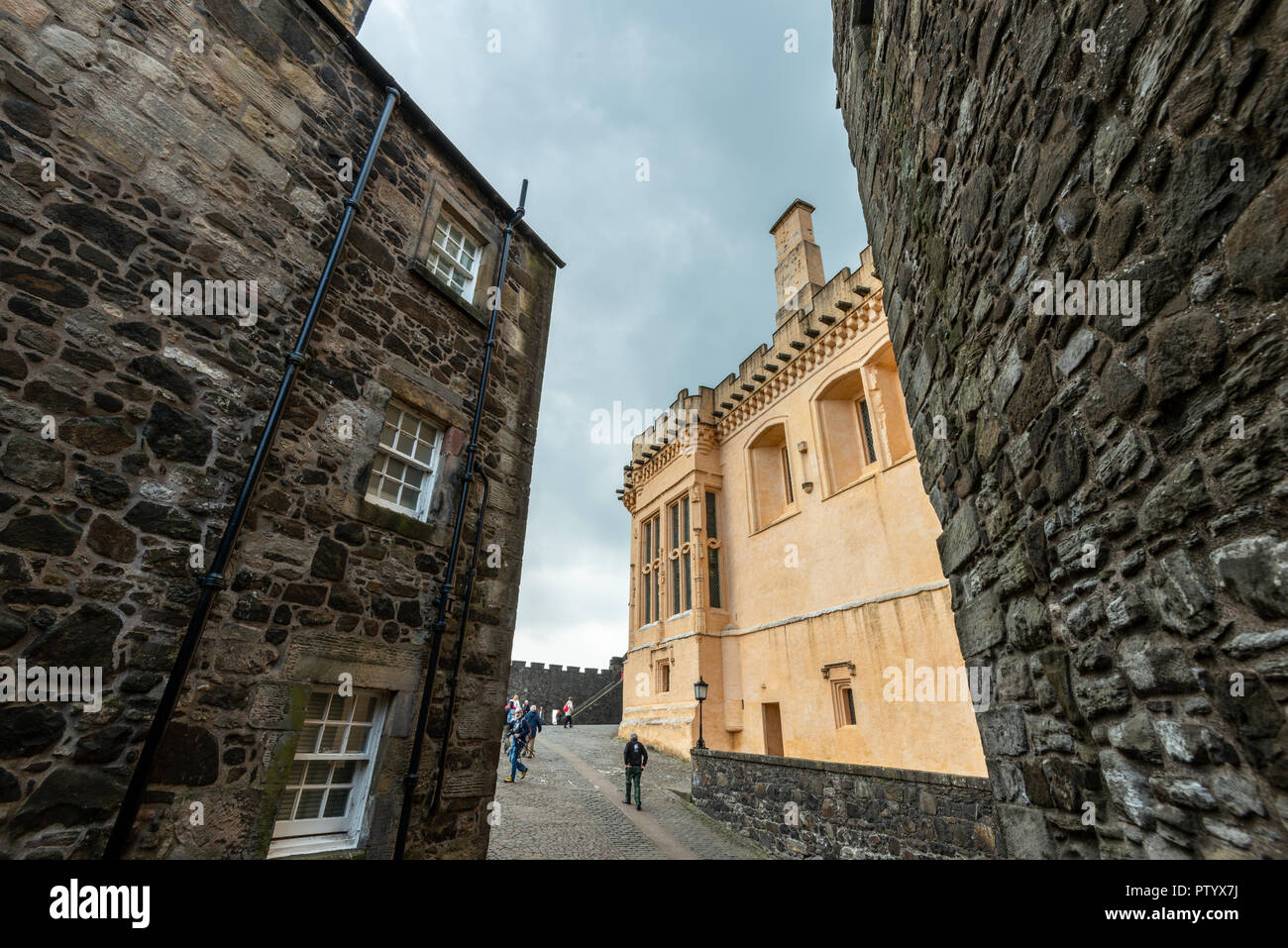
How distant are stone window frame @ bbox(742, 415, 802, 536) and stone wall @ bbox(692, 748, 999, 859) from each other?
8697 mm

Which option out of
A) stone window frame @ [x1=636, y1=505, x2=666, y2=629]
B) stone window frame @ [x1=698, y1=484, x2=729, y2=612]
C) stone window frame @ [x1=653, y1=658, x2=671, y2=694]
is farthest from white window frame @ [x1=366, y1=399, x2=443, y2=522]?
stone window frame @ [x1=636, y1=505, x2=666, y2=629]

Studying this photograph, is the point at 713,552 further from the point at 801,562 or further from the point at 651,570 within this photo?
the point at 801,562

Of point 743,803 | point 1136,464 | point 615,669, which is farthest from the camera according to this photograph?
point 615,669

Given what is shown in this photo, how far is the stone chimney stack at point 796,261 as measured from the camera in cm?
2064

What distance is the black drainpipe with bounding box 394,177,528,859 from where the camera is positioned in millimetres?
5012

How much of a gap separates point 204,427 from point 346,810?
344 centimetres

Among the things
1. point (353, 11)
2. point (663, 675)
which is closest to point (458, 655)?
point (353, 11)

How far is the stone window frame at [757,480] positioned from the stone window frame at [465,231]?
1238 centimetres

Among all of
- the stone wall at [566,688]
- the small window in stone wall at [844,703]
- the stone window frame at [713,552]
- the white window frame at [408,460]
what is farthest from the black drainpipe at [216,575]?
the stone wall at [566,688]

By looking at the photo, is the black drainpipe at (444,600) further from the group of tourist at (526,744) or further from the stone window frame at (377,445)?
the group of tourist at (526,744)

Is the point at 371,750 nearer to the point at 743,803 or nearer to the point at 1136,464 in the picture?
the point at 1136,464

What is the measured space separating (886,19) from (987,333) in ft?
9.53
